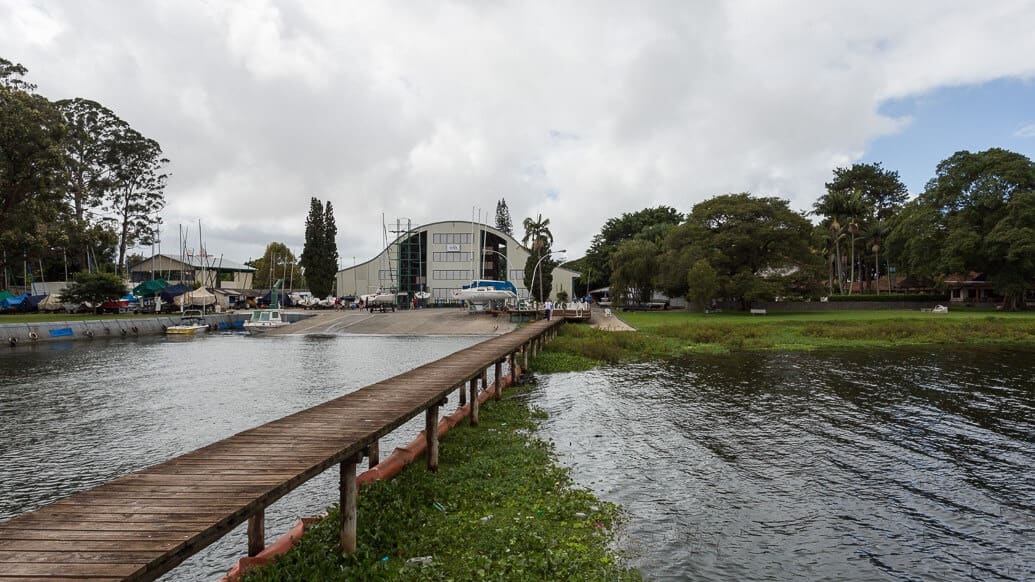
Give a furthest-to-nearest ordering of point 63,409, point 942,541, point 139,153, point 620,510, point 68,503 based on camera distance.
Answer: point 139,153, point 63,409, point 620,510, point 942,541, point 68,503

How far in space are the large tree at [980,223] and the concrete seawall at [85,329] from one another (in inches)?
3212

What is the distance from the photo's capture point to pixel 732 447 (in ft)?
46.5

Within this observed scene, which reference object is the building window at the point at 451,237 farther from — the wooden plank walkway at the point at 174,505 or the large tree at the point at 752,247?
the wooden plank walkway at the point at 174,505

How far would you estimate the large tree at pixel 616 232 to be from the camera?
105 metres

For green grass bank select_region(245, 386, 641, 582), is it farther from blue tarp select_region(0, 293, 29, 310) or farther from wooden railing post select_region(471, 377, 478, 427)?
blue tarp select_region(0, 293, 29, 310)

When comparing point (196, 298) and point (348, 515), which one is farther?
point (196, 298)

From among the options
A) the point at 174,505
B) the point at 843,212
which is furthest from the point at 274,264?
the point at 174,505

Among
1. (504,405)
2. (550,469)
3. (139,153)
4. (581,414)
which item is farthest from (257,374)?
(139,153)

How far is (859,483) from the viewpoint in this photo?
11570 millimetres

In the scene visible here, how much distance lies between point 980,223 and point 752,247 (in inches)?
1030

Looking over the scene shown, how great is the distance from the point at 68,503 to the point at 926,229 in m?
77.9

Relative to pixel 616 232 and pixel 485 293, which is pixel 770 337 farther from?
pixel 616 232

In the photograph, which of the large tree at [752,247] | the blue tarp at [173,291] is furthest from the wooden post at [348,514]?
the blue tarp at [173,291]

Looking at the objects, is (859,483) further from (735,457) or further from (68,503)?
(68,503)
